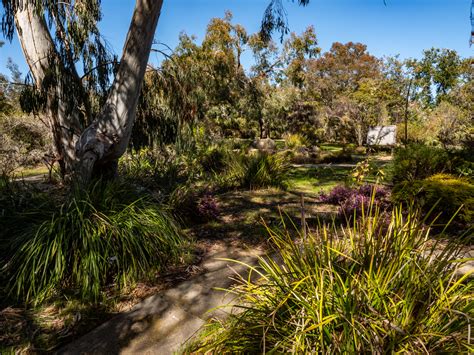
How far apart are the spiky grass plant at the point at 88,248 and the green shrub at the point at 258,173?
387 centimetres

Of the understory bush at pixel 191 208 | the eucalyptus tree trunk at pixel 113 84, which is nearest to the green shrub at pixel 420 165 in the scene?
the understory bush at pixel 191 208

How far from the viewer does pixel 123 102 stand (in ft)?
12.8

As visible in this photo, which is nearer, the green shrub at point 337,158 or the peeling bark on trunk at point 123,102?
the peeling bark on trunk at point 123,102

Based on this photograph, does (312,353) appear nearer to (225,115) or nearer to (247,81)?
(247,81)

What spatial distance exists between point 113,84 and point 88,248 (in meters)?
2.55

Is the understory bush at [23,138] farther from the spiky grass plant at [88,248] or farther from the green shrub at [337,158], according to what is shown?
the green shrub at [337,158]

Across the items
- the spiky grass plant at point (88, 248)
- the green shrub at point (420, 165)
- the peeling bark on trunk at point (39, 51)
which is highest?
the peeling bark on trunk at point (39, 51)

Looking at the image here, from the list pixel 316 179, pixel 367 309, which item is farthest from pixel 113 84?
pixel 316 179

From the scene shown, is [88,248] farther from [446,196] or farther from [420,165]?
[420,165]

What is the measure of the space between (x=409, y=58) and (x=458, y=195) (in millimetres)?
21119

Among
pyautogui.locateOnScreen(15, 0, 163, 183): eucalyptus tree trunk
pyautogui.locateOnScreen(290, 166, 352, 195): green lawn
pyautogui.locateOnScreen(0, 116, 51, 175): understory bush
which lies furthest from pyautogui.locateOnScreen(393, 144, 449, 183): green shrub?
pyautogui.locateOnScreen(0, 116, 51, 175): understory bush

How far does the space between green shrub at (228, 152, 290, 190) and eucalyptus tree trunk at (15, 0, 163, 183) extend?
10.7ft

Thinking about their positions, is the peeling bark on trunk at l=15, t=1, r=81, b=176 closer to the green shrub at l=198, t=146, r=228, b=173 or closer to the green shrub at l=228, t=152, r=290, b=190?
the green shrub at l=228, t=152, r=290, b=190

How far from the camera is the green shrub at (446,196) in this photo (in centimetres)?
358
